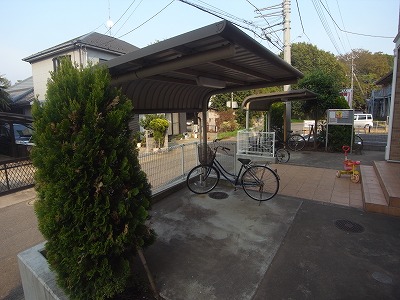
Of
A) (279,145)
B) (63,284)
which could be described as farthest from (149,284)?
(279,145)

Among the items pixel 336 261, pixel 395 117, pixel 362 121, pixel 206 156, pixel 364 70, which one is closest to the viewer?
pixel 336 261

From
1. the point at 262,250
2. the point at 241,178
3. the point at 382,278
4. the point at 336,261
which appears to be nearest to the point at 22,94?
the point at 241,178

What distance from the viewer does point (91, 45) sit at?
1401 cm

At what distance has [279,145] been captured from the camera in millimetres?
11016

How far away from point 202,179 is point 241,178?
0.97 m

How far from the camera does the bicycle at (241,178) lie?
5012 mm

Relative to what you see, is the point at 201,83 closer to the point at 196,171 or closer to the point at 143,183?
the point at 143,183

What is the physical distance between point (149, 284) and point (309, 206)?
3.36 m

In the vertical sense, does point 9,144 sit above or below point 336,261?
above

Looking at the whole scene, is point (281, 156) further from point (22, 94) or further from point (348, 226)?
point (22, 94)

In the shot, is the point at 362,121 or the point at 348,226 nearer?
the point at 348,226

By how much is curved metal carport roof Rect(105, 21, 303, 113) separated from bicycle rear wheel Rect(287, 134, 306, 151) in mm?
7051

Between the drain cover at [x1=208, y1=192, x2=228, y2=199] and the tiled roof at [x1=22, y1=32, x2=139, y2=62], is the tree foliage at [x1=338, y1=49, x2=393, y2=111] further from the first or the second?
the drain cover at [x1=208, y1=192, x2=228, y2=199]

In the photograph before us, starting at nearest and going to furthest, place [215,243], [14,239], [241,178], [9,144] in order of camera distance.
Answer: [215,243]
[14,239]
[241,178]
[9,144]
